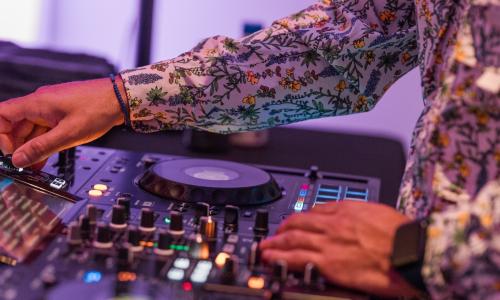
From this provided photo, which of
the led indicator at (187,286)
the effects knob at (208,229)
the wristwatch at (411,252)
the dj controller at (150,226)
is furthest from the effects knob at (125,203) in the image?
the wristwatch at (411,252)

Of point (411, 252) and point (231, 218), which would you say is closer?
point (411, 252)

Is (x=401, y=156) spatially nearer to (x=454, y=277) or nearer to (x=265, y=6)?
(x=265, y=6)

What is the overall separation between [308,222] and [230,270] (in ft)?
0.39

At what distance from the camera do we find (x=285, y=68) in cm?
134

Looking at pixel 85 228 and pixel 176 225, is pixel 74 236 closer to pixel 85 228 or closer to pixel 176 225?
pixel 85 228

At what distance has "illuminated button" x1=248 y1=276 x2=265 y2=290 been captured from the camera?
90cm

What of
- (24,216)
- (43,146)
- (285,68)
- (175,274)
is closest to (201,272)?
(175,274)

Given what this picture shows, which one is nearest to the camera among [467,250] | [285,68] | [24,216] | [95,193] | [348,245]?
[467,250]

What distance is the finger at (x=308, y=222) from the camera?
97 cm

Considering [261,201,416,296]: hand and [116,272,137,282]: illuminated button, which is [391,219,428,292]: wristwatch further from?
[116,272,137,282]: illuminated button

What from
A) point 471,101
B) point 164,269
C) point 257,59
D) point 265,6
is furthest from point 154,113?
point 265,6

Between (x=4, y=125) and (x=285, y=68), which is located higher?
(x=285, y=68)

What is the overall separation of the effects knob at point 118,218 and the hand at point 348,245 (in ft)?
0.58

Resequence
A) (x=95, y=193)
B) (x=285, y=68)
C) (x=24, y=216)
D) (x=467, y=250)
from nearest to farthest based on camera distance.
→ 1. (x=467, y=250)
2. (x=24, y=216)
3. (x=95, y=193)
4. (x=285, y=68)
